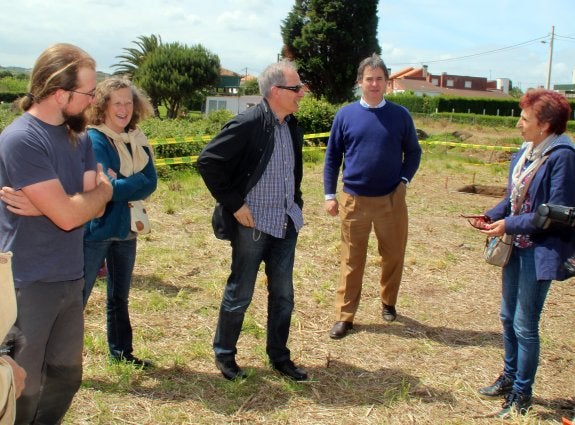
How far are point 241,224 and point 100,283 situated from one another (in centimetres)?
258

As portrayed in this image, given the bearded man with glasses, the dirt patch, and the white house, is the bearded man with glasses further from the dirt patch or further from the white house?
the white house

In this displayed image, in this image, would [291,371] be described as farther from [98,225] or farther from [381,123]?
[381,123]

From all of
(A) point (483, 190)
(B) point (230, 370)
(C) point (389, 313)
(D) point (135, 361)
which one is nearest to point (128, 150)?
(D) point (135, 361)

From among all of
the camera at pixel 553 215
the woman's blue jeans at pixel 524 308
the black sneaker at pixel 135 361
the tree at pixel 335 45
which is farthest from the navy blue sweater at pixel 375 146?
the tree at pixel 335 45

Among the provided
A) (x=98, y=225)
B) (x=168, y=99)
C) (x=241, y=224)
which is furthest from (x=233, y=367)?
(x=168, y=99)

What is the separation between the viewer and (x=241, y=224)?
3.75 meters

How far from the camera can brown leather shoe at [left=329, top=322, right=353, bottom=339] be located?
4.78 metres

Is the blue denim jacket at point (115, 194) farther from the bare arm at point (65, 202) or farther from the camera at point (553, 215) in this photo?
the camera at point (553, 215)

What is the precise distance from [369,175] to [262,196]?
1.28 metres

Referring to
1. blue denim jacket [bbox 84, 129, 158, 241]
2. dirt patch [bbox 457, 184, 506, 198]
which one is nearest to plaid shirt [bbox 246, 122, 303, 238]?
blue denim jacket [bbox 84, 129, 158, 241]

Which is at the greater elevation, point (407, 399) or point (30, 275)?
point (30, 275)

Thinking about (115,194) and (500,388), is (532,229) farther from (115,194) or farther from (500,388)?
(115,194)

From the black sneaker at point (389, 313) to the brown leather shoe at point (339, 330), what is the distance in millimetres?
434

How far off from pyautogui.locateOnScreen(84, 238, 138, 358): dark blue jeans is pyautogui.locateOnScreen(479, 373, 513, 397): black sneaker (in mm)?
2469
